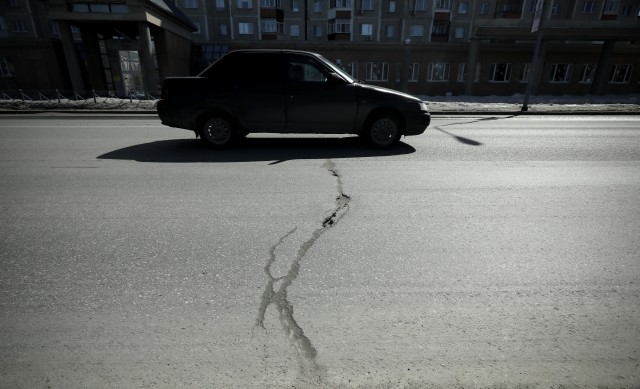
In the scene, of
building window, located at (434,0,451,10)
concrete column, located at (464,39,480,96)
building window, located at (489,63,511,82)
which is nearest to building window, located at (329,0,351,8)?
building window, located at (434,0,451,10)

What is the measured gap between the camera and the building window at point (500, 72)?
98.2 feet

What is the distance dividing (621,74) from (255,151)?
132 ft

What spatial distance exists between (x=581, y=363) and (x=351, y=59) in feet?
102

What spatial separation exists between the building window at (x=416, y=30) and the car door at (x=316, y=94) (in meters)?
44.5

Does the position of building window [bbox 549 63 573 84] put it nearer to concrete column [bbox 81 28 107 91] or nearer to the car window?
the car window

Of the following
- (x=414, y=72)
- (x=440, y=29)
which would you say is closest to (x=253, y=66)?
(x=414, y=72)

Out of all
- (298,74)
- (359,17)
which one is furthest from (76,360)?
(359,17)

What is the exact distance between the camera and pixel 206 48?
30281mm

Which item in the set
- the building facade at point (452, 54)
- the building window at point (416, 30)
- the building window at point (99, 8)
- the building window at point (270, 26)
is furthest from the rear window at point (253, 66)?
the building window at point (416, 30)

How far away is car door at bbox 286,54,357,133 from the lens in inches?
264

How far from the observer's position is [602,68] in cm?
2825

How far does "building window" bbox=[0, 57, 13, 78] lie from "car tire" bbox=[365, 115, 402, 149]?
39580 millimetres

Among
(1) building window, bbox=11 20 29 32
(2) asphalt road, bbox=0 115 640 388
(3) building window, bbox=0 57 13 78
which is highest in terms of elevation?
(1) building window, bbox=11 20 29 32

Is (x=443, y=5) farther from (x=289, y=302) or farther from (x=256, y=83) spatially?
(x=289, y=302)
